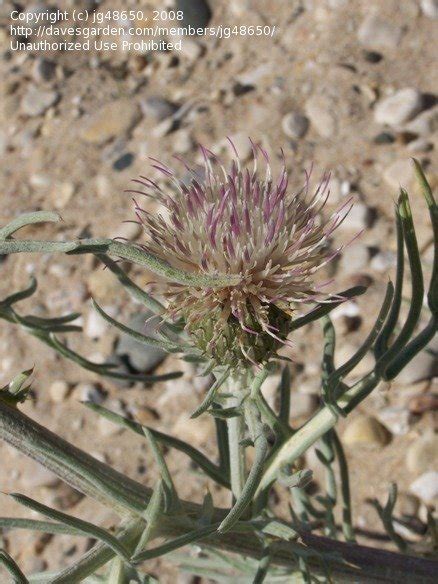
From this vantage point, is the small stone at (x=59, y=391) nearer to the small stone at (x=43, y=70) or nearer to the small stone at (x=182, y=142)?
the small stone at (x=182, y=142)

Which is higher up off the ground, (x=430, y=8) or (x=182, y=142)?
(x=430, y=8)

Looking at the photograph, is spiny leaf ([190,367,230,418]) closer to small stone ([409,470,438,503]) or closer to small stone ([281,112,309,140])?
small stone ([409,470,438,503])

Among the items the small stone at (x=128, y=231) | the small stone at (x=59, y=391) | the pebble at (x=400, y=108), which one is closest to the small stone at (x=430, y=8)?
the pebble at (x=400, y=108)

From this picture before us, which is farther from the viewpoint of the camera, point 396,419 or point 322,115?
point 322,115

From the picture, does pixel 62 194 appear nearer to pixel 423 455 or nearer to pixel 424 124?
pixel 424 124

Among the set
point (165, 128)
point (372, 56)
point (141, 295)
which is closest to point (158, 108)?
point (165, 128)

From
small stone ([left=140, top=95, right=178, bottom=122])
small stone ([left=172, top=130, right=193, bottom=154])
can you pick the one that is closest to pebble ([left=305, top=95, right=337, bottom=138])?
small stone ([left=172, top=130, right=193, bottom=154])
